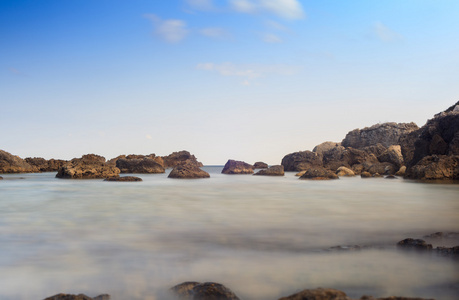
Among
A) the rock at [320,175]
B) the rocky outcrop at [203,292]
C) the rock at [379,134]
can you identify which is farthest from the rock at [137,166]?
the rock at [379,134]

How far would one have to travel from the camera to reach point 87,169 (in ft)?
61.7

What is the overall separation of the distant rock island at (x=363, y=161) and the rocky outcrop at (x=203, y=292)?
15.7 metres

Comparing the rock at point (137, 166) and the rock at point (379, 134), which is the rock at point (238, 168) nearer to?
the rock at point (137, 166)

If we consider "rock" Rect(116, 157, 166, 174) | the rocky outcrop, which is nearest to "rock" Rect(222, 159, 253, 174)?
"rock" Rect(116, 157, 166, 174)

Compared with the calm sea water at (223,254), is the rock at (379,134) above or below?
above

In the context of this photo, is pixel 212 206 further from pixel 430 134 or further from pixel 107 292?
pixel 430 134

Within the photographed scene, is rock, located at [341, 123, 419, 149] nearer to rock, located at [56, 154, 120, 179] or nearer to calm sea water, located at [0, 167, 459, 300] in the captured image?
rock, located at [56, 154, 120, 179]

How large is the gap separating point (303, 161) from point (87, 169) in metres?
19.7

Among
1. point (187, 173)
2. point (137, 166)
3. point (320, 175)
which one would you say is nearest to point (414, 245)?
point (320, 175)

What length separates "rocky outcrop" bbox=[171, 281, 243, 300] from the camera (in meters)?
2.23

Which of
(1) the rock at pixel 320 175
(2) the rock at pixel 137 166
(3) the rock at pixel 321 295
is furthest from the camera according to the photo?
(2) the rock at pixel 137 166

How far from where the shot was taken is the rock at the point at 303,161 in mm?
31828

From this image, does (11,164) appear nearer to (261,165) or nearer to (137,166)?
(137,166)

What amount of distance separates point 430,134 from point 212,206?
15713mm
